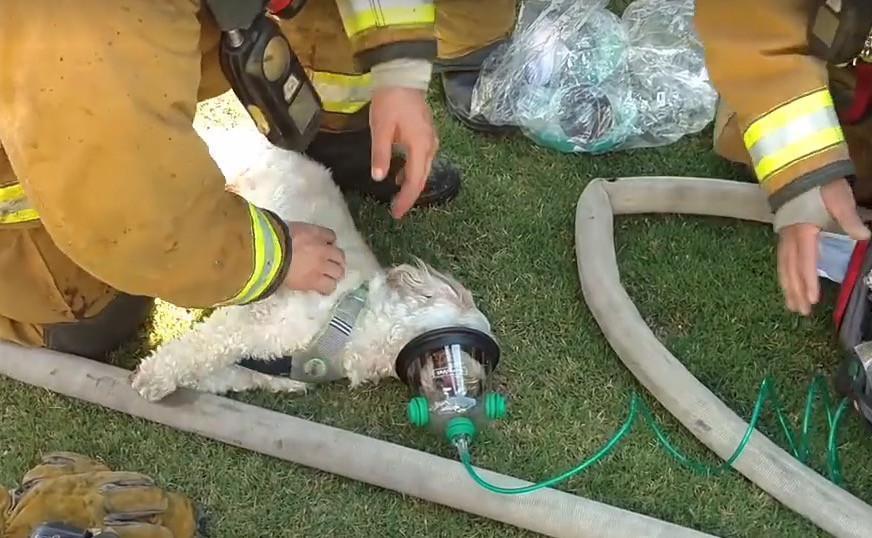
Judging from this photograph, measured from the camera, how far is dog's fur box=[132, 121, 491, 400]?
1.25m

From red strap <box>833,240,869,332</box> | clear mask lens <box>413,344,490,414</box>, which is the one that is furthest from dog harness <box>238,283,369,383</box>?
red strap <box>833,240,869,332</box>

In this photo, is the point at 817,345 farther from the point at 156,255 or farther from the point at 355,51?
the point at 156,255

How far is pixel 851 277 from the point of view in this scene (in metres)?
1.24

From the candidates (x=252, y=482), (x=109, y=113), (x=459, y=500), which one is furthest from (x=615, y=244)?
(x=109, y=113)

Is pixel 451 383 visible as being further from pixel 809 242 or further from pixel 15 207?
pixel 15 207

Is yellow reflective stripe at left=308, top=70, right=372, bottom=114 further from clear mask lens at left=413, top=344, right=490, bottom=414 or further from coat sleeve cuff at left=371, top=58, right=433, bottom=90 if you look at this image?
clear mask lens at left=413, top=344, right=490, bottom=414

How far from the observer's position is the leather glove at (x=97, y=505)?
1095 millimetres

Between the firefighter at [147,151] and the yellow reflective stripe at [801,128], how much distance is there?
38cm

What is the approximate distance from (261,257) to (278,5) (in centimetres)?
29

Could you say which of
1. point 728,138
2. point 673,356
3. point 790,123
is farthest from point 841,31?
point 673,356

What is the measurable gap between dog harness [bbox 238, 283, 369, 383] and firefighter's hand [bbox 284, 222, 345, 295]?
0.04 meters

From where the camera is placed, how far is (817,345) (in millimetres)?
1303

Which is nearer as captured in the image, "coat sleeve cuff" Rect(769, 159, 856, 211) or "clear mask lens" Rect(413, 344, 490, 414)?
"coat sleeve cuff" Rect(769, 159, 856, 211)

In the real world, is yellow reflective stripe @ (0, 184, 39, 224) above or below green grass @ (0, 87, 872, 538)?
above
